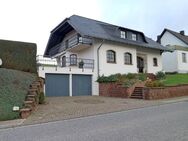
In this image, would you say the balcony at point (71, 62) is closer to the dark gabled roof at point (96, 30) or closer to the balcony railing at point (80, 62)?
the balcony railing at point (80, 62)

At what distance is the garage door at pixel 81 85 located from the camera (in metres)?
23.5

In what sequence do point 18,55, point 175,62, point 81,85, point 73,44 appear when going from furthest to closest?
point 175,62 < point 73,44 < point 81,85 < point 18,55

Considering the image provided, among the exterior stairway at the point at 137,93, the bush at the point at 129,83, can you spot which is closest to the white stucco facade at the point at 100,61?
the bush at the point at 129,83

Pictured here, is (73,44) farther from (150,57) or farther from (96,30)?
(150,57)

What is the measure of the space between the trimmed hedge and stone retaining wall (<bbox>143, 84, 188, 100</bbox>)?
28.9ft

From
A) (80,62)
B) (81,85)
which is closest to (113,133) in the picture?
(81,85)

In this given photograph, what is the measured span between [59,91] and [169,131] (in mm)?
15815

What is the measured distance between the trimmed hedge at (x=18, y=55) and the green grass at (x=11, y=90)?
1.88 m

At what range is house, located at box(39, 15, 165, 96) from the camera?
905 inches

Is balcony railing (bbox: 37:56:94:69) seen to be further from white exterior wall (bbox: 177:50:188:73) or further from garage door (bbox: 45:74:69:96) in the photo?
white exterior wall (bbox: 177:50:188:73)

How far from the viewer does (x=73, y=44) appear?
27.0 metres

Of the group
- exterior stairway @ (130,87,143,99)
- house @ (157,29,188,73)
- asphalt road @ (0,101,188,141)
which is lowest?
asphalt road @ (0,101,188,141)

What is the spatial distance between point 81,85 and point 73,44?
5202mm

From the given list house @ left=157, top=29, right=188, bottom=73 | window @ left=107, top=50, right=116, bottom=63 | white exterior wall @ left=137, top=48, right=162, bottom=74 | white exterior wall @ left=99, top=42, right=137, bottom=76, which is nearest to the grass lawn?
white exterior wall @ left=137, top=48, right=162, bottom=74
